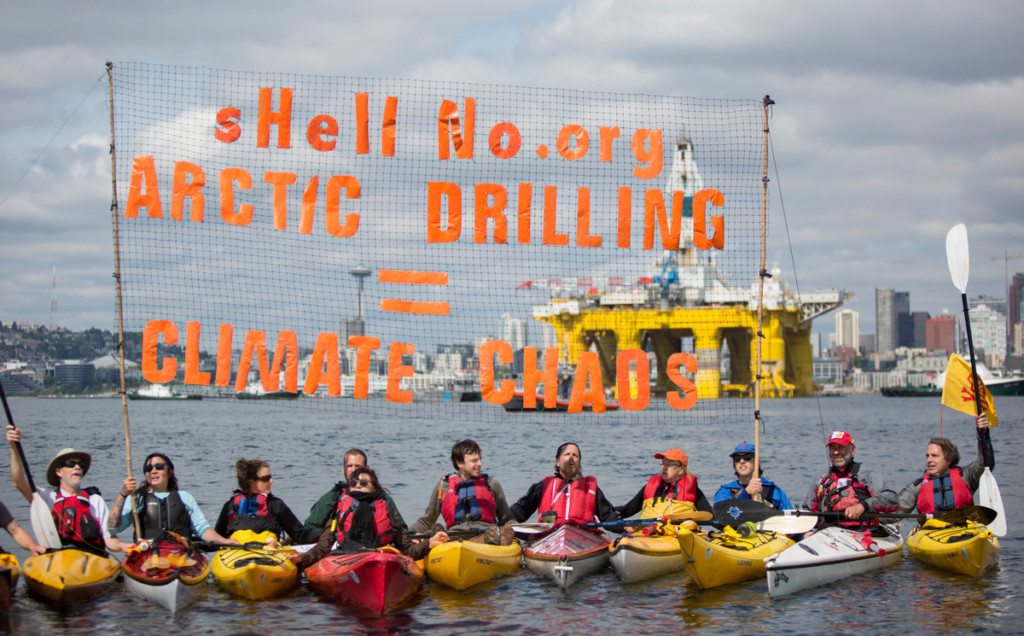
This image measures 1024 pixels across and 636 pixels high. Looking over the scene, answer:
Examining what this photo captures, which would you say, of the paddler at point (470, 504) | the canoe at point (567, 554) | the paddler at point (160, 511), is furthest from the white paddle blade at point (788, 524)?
the paddler at point (160, 511)

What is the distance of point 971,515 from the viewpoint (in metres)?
10.0

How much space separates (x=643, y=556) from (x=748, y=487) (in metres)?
1.47

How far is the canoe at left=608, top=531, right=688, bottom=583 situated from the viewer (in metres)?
9.46

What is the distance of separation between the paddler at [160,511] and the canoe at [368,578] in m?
1.07

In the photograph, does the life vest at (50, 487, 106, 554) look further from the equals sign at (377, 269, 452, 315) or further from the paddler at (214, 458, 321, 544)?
the equals sign at (377, 269, 452, 315)

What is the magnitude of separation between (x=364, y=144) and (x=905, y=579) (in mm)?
7791

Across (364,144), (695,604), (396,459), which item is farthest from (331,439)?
(695,604)

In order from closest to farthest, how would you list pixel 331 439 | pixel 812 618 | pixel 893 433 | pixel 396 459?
pixel 812 618 < pixel 396 459 < pixel 331 439 < pixel 893 433

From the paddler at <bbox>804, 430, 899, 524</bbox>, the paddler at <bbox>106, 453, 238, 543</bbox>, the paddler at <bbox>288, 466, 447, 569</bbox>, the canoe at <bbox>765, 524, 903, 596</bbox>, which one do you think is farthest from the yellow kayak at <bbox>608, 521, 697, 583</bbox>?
the paddler at <bbox>106, 453, 238, 543</bbox>

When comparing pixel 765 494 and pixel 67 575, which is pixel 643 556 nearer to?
pixel 765 494

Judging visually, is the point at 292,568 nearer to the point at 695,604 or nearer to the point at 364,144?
the point at 695,604

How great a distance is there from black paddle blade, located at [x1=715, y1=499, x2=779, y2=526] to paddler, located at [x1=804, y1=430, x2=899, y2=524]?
2.38ft

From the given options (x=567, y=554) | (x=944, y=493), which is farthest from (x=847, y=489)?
(x=567, y=554)

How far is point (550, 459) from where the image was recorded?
28516 millimetres
